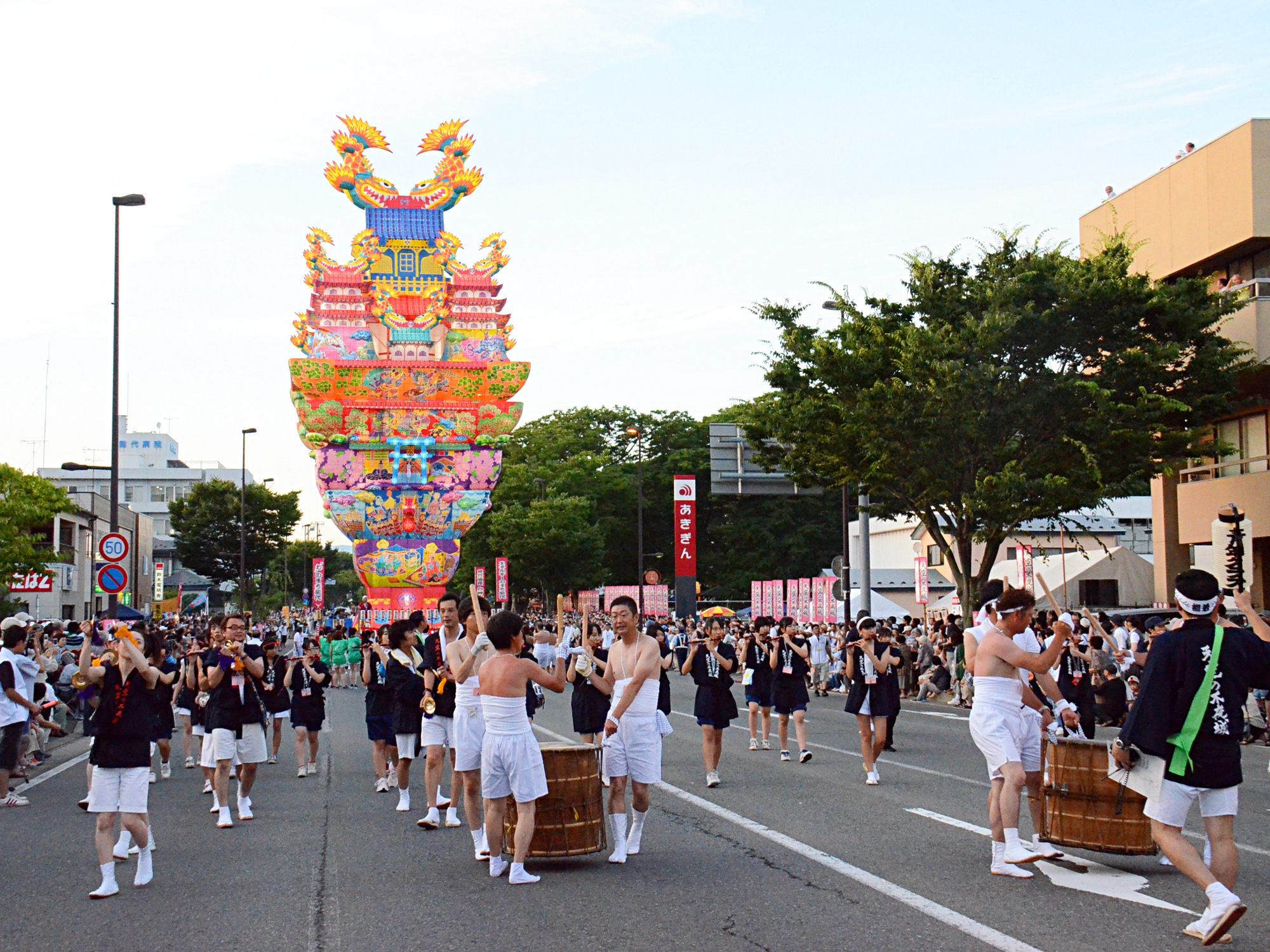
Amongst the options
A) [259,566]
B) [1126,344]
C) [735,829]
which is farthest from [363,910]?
[259,566]

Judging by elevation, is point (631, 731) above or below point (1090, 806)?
above

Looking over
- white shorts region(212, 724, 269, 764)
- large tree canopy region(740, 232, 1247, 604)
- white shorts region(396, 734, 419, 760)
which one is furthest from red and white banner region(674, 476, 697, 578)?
white shorts region(212, 724, 269, 764)

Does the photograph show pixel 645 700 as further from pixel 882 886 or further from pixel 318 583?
pixel 318 583

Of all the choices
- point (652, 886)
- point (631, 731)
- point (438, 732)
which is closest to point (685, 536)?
point (438, 732)

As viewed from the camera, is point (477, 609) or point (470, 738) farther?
point (477, 609)

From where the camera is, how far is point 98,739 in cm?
837

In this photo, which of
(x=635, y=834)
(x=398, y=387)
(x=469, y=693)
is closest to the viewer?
(x=635, y=834)

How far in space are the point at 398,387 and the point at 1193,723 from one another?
49396mm

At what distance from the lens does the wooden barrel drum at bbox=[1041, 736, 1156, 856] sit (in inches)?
324

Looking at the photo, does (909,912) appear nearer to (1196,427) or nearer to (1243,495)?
(1196,427)

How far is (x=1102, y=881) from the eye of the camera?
7.83 meters

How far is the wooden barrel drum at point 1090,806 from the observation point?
822 centimetres

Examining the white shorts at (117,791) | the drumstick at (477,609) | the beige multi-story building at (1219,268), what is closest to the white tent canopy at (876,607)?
the beige multi-story building at (1219,268)

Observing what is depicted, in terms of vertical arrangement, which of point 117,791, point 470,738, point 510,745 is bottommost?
point 117,791
